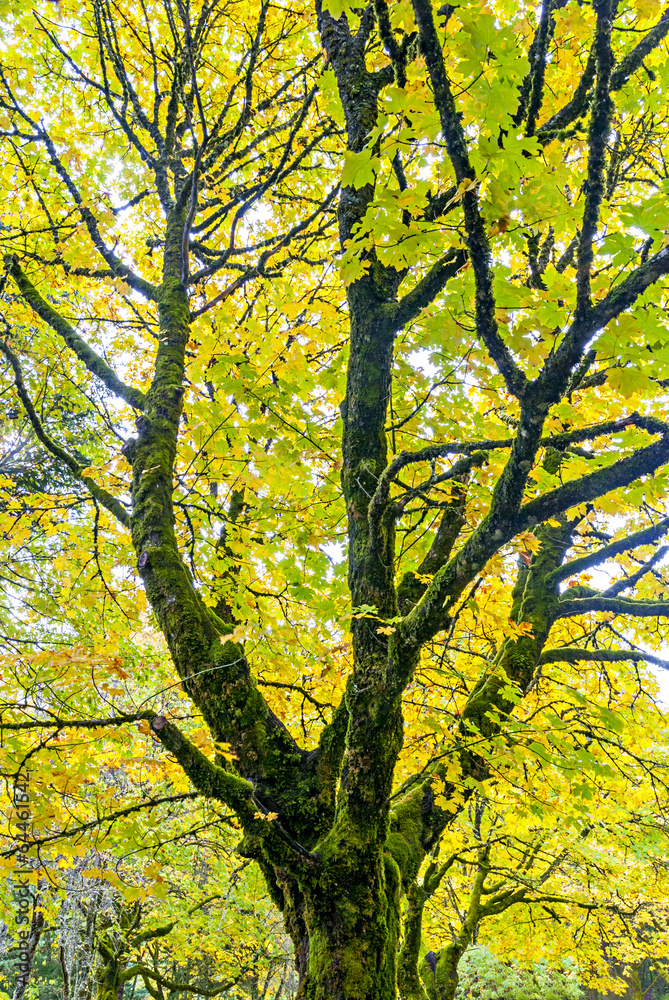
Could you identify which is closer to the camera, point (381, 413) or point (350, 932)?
point (350, 932)

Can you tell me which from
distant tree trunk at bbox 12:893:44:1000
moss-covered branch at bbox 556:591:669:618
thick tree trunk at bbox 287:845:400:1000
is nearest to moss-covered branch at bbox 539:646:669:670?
moss-covered branch at bbox 556:591:669:618

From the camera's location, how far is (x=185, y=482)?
12.6 feet

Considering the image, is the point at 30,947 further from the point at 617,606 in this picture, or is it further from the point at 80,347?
the point at 617,606

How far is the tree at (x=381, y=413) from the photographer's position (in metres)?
1.98

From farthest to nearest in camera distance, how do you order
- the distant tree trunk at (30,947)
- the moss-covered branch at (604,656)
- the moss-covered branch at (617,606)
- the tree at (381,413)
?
the distant tree trunk at (30,947) < the moss-covered branch at (604,656) < the moss-covered branch at (617,606) < the tree at (381,413)

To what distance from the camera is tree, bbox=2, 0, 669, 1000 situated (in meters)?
1.98

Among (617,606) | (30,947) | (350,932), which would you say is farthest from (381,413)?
(30,947)

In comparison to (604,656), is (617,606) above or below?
above

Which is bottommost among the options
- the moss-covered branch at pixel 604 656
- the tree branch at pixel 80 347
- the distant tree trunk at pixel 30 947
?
the distant tree trunk at pixel 30 947

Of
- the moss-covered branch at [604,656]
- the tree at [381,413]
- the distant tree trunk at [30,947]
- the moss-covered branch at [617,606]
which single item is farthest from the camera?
the distant tree trunk at [30,947]

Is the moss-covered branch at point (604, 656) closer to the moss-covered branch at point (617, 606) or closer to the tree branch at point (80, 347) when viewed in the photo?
the moss-covered branch at point (617, 606)

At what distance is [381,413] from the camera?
292 cm

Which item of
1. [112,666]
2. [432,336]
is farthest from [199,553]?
[432,336]

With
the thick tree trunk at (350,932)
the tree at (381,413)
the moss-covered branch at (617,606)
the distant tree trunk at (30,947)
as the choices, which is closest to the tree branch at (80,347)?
the tree at (381,413)
